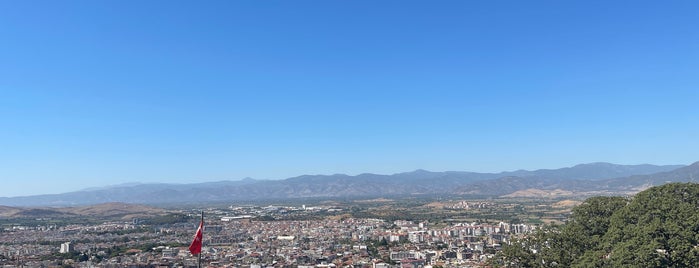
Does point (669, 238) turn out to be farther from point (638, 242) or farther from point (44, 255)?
point (44, 255)

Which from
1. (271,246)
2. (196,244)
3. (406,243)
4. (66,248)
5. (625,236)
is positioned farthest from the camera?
(406,243)

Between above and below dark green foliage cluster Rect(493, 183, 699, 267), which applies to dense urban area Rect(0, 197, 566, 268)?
below

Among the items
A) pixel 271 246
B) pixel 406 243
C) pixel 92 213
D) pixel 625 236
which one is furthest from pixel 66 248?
pixel 92 213

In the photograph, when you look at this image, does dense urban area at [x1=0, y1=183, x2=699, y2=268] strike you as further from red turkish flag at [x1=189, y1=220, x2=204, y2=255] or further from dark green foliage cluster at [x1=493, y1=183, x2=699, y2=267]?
red turkish flag at [x1=189, y1=220, x2=204, y2=255]

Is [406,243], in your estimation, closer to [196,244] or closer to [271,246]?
[271,246]

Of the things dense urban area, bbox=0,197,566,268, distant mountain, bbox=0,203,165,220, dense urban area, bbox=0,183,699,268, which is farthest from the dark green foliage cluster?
distant mountain, bbox=0,203,165,220


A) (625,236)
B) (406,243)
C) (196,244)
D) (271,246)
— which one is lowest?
(406,243)

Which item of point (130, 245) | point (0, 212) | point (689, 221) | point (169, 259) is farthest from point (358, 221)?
point (0, 212)

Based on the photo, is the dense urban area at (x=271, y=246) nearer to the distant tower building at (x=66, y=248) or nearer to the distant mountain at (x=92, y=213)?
the distant tower building at (x=66, y=248)
